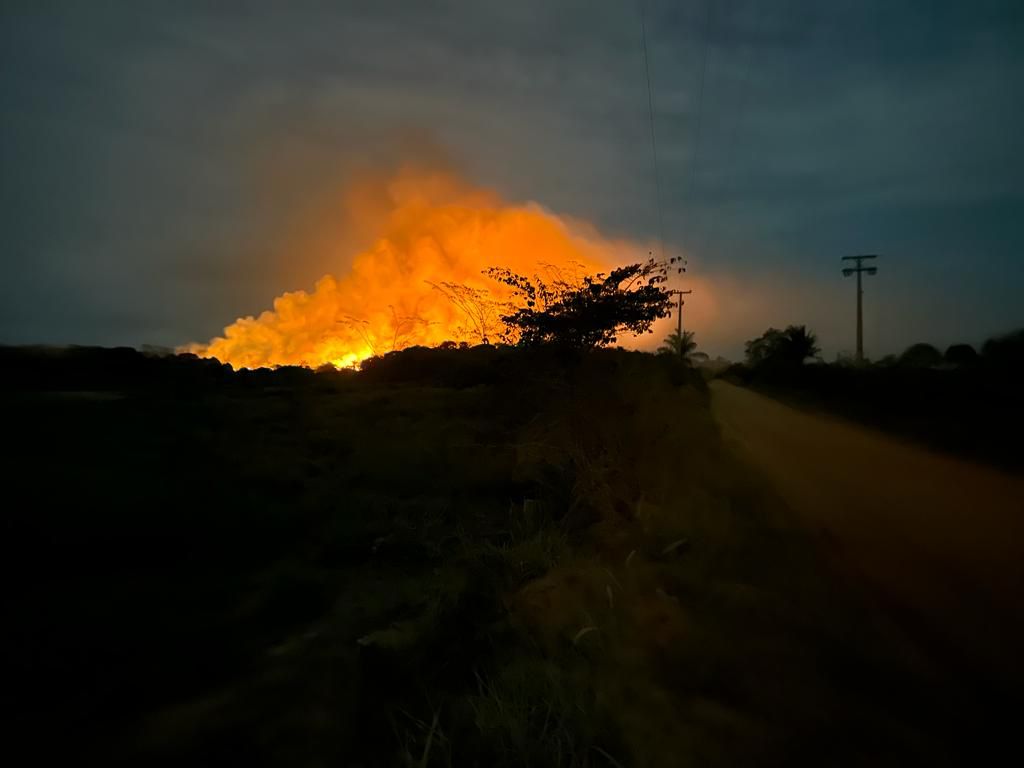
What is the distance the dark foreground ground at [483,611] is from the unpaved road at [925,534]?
177 millimetres

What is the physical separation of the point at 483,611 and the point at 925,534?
446 centimetres

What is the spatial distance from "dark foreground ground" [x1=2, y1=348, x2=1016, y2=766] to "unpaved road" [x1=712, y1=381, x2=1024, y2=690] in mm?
177

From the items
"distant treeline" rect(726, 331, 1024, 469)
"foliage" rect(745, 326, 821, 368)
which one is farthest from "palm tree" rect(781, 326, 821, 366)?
"distant treeline" rect(726, 331, 1024, 469)

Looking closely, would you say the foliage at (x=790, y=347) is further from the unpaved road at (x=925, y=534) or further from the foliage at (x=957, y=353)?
the unpaved road at (x=925, y=534)

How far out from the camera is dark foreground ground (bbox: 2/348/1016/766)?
159 inches

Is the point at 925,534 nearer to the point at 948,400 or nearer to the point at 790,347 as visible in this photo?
the point at 948,400

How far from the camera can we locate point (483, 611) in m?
6.18

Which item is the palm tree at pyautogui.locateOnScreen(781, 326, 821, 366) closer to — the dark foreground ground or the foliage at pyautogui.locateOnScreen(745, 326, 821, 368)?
the foliage at pyautogui.locateOnScreen(745, 326, 821, 368)

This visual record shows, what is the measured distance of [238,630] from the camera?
22.8 ft

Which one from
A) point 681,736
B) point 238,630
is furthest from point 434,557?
point 681,736

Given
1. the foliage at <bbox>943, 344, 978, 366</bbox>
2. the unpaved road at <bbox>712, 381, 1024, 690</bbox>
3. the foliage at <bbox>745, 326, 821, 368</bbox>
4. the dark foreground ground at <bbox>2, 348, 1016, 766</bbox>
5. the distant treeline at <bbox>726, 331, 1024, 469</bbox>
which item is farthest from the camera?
the foliage at <bbox>745, 326, 821, 368</bbox>

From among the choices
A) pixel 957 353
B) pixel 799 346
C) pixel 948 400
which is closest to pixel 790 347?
pixel 799 346

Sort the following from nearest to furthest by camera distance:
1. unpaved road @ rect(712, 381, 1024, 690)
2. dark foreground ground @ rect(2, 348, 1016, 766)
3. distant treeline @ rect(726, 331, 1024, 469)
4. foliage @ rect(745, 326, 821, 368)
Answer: dark foreground ground @ rect(2, 348, 1016, 766), unpaved road @ rect(712, 381, 1024, 690), distant treeline @ rect(726, 331, 1024, 469), foliage @ rect(745, 326, 821, 368)

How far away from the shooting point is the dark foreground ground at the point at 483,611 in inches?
159
